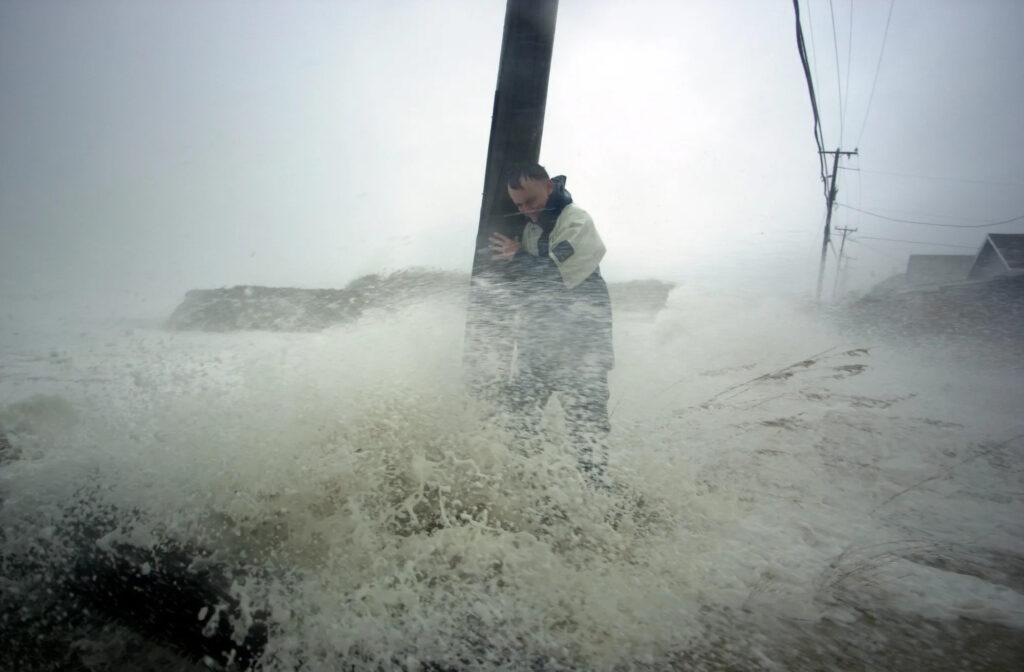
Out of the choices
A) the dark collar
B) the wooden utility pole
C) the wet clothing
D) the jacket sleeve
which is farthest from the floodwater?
the dark collar

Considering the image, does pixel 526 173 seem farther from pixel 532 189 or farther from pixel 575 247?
pixel 575 247

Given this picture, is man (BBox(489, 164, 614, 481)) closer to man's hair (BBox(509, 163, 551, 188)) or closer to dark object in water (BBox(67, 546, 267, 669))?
man's hair (BBox(509, 163, 551, 188))

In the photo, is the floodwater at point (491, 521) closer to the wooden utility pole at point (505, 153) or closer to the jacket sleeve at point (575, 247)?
the wooden utility pole at point (505, 153)

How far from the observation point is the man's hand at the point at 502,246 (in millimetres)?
2893

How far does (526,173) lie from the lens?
2686mm

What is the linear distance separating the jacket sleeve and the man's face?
15 cm

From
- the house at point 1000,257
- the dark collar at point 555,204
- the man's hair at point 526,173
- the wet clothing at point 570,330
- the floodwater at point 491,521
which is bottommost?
the floodwater at point 491,521

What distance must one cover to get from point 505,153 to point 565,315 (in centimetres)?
98

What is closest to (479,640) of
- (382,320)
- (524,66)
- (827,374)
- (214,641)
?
(214,641)

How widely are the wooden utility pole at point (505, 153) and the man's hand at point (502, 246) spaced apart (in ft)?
0.13

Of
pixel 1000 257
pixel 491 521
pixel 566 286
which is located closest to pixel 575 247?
pixel 566 286

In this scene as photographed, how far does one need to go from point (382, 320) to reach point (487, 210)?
234cm

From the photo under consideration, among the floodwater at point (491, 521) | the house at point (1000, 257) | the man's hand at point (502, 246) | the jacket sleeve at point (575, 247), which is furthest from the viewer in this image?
the house at point (1000, 257)

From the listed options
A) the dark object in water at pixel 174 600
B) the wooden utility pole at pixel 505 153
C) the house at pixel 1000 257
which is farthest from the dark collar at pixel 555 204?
the house at pixel 1000 257
